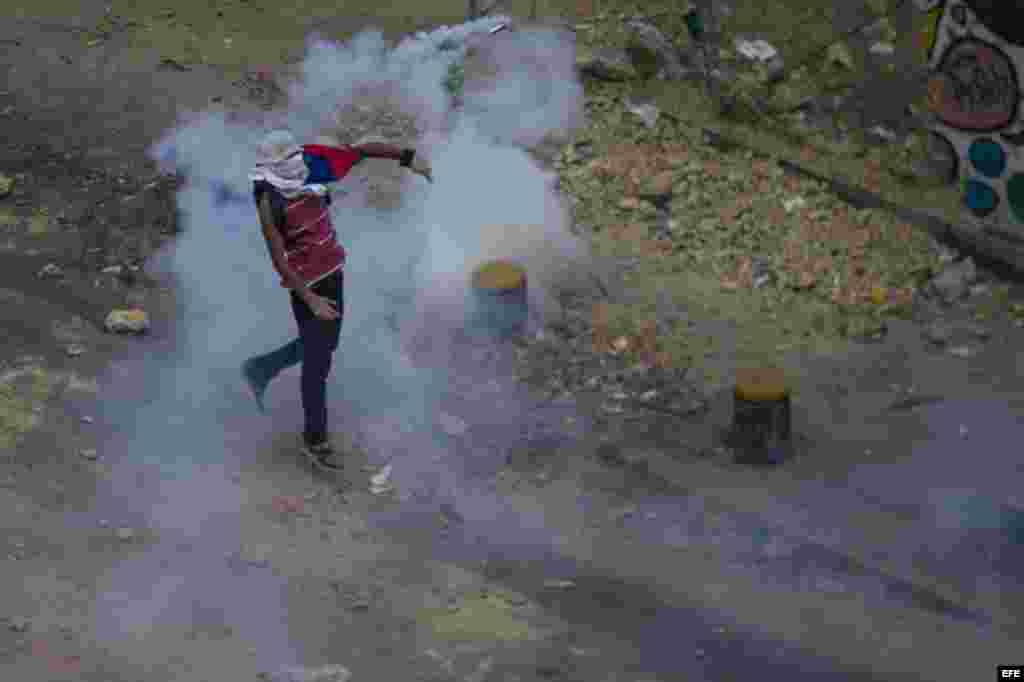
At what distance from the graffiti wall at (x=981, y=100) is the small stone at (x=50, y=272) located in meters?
5.25

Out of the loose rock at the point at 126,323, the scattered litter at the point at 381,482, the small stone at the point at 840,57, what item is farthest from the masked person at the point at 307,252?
the small stone at the point at 840,57

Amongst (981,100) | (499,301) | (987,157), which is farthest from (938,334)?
(499,301)

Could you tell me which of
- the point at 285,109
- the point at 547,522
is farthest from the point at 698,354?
the point at 285,109

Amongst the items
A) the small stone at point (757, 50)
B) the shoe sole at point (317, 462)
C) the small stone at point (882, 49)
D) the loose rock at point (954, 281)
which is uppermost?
the small stone at point (882, 49)

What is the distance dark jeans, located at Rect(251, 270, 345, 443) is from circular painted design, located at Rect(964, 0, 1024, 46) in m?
4.50

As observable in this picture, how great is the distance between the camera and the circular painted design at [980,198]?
8812 millimetres

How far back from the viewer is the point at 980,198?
8867mm

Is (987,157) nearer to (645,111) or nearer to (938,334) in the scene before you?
(938,334)

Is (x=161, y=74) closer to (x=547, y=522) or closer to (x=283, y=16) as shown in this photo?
(x=283, y=16)

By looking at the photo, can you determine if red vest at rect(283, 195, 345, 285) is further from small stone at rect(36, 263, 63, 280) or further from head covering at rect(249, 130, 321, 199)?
small stone at rect(36, 263, 63, 280)

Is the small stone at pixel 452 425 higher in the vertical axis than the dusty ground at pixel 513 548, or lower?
lower

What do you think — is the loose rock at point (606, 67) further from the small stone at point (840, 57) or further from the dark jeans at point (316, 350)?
the dark jeans at point (316, 350)

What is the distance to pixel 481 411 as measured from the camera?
7188mm

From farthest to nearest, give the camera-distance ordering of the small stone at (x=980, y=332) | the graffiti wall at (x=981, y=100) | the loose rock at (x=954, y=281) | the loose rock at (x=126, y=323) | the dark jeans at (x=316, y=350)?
the graffiti wall at (x=981, y=100) < the loose rock at (x=954, y=281) < the small stone at (x=980, y=332) < the loose rock at (x=126, y=323) < the dark jeans at (x=316, y=350)
